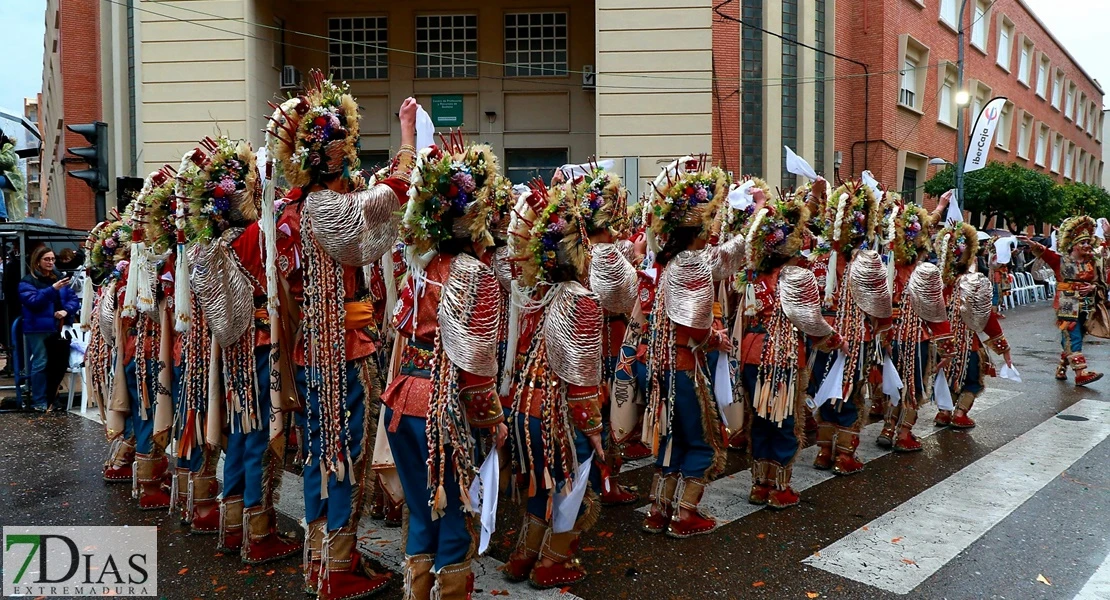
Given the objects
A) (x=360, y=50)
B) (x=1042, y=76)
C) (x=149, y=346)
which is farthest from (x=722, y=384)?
(x=1042, y=76)

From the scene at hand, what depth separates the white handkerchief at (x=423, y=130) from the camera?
148 inches

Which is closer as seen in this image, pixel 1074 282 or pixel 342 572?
pixel 342 572

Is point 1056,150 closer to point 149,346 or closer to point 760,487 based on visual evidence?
point 760,487

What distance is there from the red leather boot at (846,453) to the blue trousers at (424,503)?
12.0 ft

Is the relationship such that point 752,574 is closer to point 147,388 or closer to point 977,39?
point 147,388

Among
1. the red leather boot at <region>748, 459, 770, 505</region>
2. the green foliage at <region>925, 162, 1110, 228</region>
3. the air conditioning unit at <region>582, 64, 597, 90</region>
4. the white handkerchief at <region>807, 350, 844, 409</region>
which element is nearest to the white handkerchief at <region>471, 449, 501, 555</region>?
the red leather boot at <region>748, 459, 770, 505</region>

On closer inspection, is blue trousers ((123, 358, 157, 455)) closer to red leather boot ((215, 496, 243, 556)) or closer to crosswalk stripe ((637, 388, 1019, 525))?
red leather boot ((215, 496, 243, 556))

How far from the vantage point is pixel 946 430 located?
732cm

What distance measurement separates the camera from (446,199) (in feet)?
10.6

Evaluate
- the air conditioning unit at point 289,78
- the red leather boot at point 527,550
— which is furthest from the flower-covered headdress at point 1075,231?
the air conditioning unit at point 289,78

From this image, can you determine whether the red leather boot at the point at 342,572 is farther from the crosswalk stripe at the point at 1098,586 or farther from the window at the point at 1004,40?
the window at the point at 1004,40

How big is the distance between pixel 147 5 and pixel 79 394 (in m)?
10.2

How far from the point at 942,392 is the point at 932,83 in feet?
67.7

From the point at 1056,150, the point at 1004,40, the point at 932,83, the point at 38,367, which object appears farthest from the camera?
the point at 1056,150
